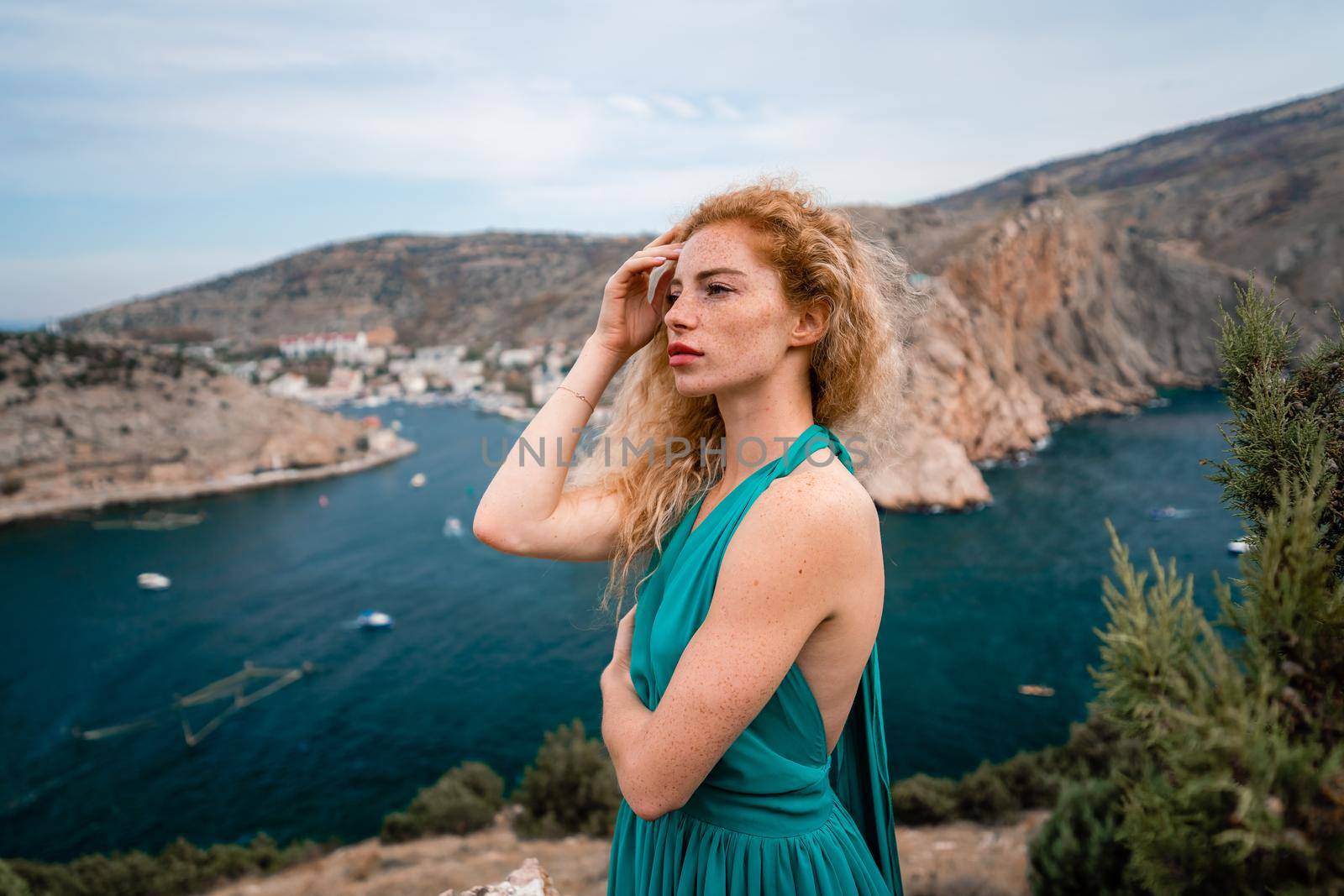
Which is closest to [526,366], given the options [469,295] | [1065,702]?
[469,295]

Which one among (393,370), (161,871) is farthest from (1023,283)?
(393,370)

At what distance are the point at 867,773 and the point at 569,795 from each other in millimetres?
11785

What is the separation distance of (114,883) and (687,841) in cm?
1372

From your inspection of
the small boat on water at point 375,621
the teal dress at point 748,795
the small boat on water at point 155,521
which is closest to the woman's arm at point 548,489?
the teal dress at point 748,795

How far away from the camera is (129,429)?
4456 centimetres

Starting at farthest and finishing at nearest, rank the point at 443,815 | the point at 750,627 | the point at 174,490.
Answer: the point at 174,490 < the point at 443,815 < the point at 750,627

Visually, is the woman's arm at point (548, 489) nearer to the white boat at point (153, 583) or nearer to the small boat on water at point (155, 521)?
the white boat at point (153, 583)

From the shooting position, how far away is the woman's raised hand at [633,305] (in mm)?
1543

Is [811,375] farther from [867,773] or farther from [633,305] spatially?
[867,773]

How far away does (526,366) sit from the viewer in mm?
82438

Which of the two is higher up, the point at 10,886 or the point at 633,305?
the point at 633,305

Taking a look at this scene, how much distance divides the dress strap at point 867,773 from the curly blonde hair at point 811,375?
1.69ft

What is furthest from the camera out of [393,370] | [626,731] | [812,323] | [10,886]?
[393,370]

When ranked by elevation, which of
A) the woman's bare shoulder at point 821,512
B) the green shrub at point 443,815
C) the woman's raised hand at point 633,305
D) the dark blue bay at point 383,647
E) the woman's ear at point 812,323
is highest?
the woman's raised hand at point 633,305
